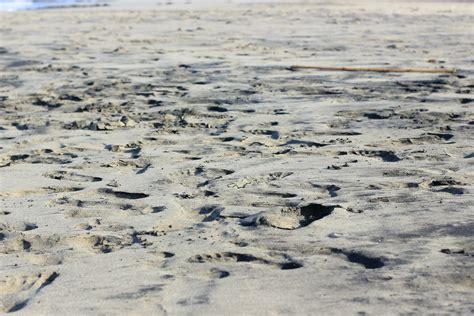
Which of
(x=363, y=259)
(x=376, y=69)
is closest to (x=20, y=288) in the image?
(x=363, y=259)

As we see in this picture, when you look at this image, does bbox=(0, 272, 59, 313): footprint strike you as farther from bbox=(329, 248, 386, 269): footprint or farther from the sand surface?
bbox=(329, 248, 386, 269): footprint

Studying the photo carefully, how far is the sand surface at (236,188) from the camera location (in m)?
2.61

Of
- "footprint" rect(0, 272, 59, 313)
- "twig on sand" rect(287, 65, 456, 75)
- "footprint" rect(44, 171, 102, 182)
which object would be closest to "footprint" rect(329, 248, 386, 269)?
"footprint" rect(0, 272, 59, 313)

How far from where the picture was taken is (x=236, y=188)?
386 centimetres

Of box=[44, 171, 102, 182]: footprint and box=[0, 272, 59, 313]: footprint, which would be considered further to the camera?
box=[44, 171, 102, 182]: footprint

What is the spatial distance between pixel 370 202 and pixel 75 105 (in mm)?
3343

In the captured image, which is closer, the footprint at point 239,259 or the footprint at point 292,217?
the footprint at point 239,259

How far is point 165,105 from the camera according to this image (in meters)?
6.18

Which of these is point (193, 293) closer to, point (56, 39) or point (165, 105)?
point (165, 105)

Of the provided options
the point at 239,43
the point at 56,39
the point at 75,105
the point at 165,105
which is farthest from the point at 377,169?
the point at 56,39

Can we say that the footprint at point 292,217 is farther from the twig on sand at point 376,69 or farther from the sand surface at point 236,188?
the twig on sand at point 376,69

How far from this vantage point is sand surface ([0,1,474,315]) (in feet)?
8.57

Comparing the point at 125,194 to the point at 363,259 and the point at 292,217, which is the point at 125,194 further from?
the point at 363,259

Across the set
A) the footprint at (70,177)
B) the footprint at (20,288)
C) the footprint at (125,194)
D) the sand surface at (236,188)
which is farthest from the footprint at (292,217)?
the footprint at (70,177)
